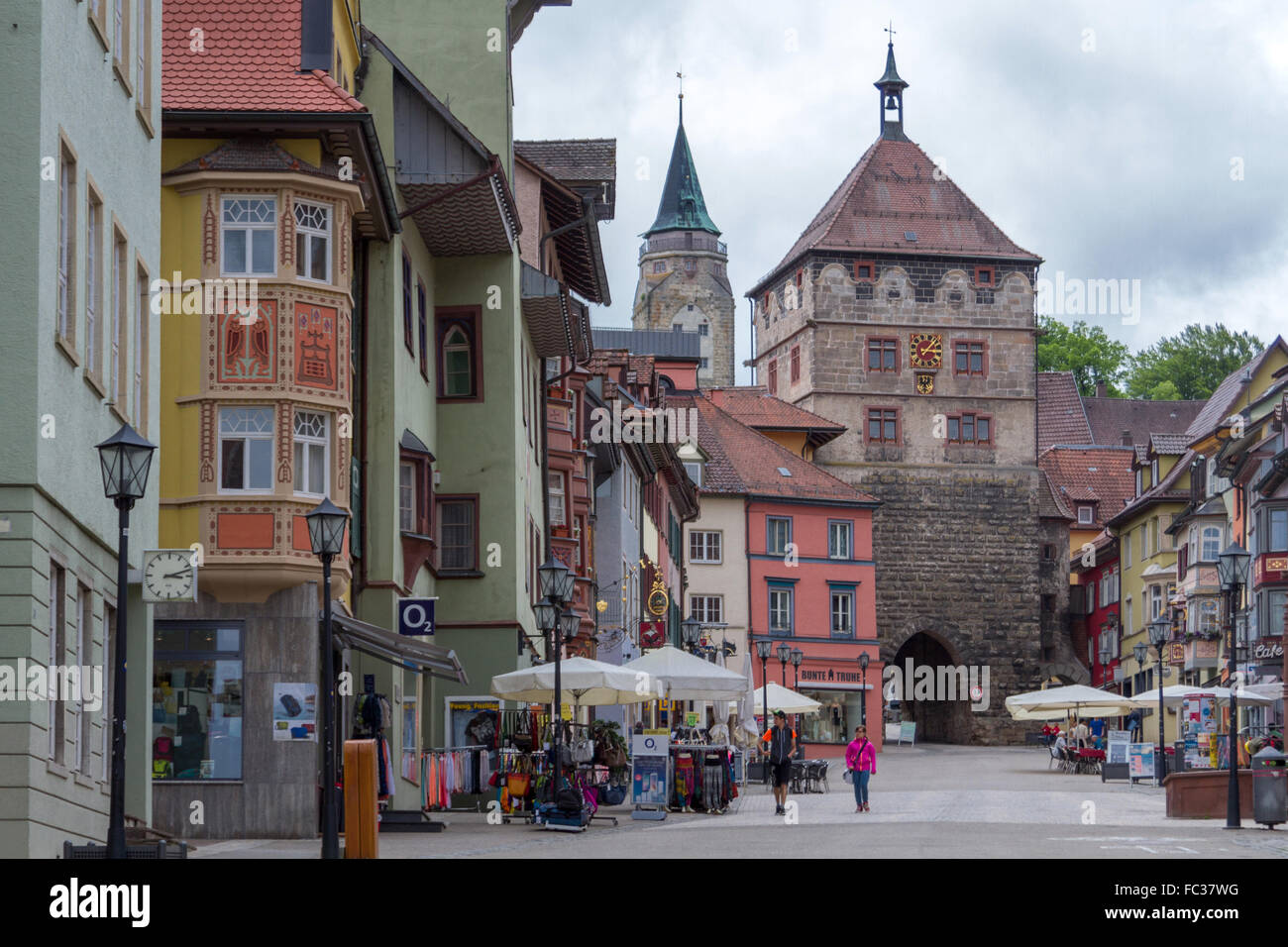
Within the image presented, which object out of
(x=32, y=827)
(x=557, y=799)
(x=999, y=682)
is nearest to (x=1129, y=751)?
(x=557, y=799)

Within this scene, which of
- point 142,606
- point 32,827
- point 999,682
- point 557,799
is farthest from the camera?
point 999,682

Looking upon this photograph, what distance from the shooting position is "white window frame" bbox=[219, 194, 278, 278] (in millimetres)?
26188

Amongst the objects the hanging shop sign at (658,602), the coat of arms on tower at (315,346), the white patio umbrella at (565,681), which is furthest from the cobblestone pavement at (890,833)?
the hanging shop sign at (658,602)

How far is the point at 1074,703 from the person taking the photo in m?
56.0

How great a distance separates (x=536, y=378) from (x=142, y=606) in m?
20.6

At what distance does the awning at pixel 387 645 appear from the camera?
26391mm

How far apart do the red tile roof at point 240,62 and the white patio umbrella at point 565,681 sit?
882 centimetres

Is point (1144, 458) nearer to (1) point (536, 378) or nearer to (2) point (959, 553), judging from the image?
(2) point (959, 553)

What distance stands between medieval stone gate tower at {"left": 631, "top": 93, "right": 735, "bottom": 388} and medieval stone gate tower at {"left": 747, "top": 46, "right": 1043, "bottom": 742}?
208 feet

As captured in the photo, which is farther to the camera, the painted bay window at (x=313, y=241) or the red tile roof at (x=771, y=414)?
the red tile roof at (x=771, y=414)

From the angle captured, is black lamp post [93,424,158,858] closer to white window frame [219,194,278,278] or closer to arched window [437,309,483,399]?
white window frame [219,194,278,278]

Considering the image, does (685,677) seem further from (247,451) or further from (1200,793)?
(247,451)

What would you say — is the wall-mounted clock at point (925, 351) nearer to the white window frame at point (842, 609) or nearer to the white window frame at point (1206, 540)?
the white window frame at point (842, 609)

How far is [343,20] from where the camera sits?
2877cm
